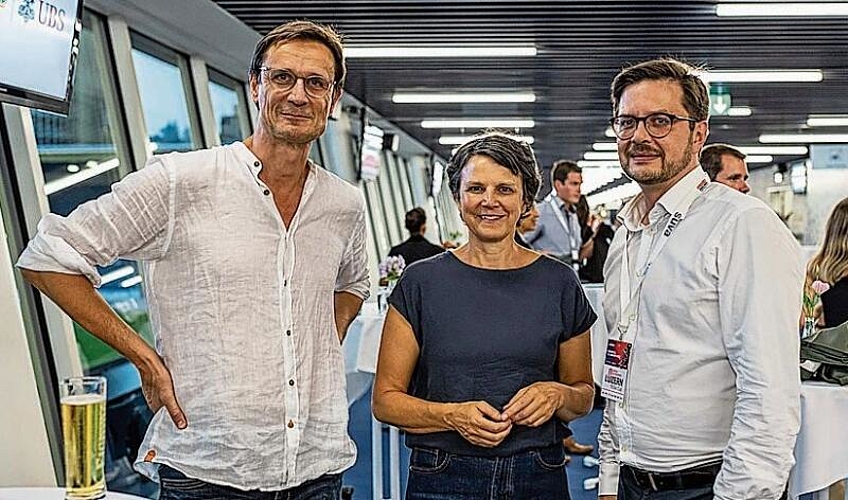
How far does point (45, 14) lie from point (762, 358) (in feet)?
7.59

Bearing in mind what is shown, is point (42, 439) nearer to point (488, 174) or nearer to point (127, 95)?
point (488, 174)

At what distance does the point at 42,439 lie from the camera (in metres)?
3.53

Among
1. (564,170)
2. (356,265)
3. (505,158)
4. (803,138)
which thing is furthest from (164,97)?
(803,138)

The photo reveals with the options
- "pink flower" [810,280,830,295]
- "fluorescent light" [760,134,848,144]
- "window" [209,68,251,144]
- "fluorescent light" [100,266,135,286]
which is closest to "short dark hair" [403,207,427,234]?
"window" [209,68,251,144]

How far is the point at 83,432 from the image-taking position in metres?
1.57

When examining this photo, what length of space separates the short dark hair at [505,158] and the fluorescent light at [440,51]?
5.71 metres

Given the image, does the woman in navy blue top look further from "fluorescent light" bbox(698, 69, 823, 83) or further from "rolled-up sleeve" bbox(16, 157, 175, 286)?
"fluorescent light" bbox(698, 69, 823, 83)

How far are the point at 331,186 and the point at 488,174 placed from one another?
1.14 ft

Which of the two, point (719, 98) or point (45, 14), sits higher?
point (45, 14)

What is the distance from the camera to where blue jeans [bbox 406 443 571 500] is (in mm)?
2062

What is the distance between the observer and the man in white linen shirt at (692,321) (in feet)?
5.93

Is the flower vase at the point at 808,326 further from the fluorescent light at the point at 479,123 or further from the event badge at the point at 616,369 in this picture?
the fluorescent light at the point at 479,123

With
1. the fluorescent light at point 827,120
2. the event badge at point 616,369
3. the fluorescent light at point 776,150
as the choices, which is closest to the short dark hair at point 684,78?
the event badge at point 616,369

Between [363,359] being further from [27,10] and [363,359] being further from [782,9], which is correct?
[782,9]
